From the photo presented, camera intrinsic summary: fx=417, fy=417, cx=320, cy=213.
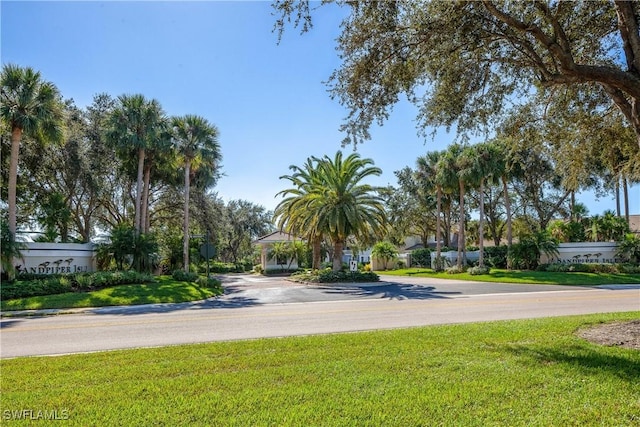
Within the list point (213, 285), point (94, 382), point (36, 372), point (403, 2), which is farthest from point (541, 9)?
point (213, 285)

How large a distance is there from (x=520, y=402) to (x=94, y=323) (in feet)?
36.5

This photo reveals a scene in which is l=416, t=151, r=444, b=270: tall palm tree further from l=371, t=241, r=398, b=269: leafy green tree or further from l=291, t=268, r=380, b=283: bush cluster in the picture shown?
l=291, t=268, r=380, b=283: bush cluster

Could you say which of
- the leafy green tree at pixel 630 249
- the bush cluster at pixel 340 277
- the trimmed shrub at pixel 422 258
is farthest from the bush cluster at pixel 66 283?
the leafy green tree at pixel 630 249

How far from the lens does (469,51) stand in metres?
8.66

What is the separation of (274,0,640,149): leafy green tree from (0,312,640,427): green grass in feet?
15.1

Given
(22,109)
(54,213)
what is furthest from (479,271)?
(22,109)

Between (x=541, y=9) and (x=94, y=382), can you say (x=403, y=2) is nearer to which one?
(x=541, y=9)

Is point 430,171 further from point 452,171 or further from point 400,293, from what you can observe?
point 400,293

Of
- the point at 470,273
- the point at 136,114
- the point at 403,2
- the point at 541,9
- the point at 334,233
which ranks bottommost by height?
the point at 470,273

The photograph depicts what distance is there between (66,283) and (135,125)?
11.8 m

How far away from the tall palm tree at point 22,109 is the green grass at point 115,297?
5707 mm

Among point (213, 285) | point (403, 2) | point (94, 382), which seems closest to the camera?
point (94, 382)

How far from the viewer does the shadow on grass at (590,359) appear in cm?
555

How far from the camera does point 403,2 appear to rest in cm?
826
